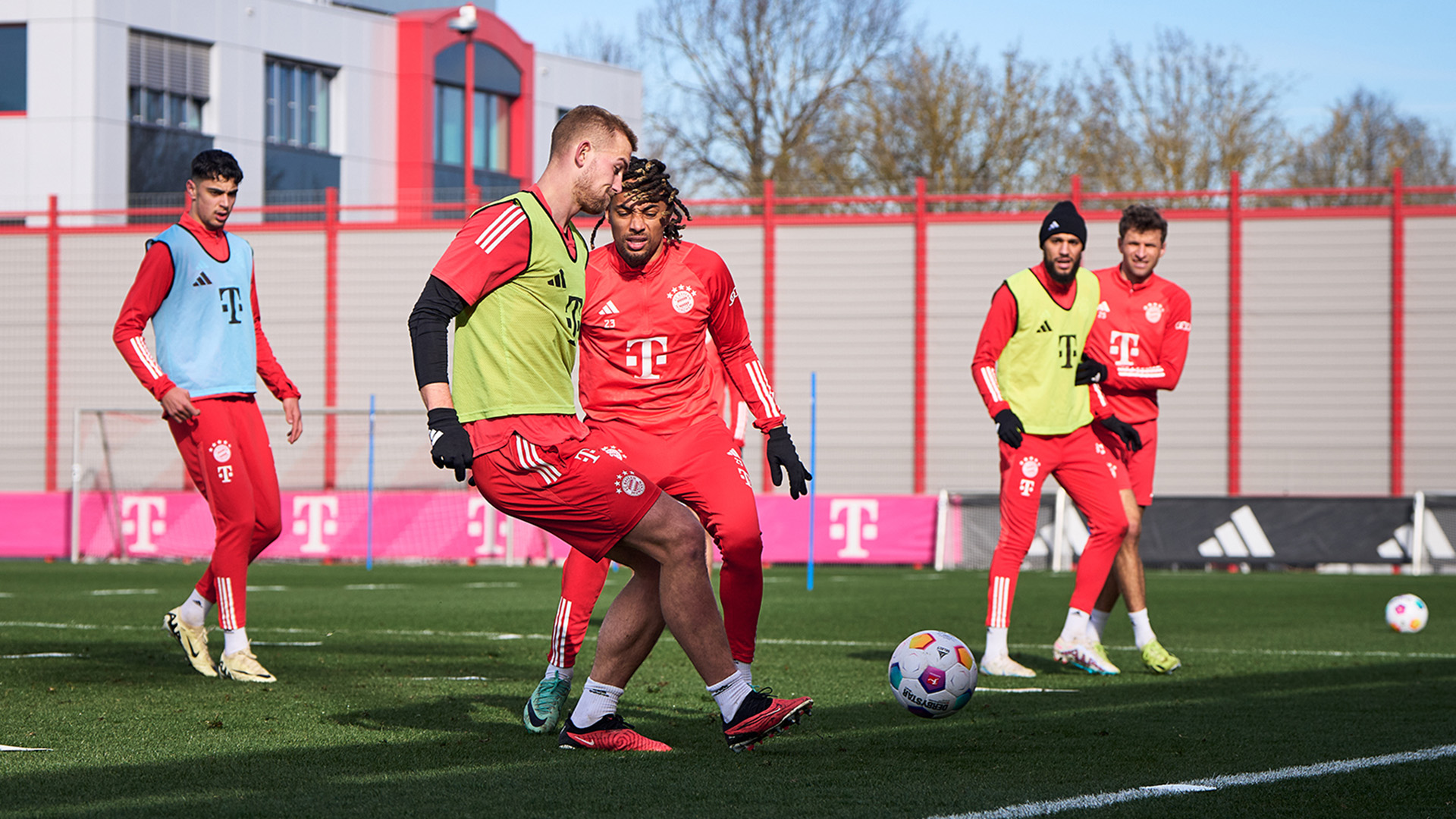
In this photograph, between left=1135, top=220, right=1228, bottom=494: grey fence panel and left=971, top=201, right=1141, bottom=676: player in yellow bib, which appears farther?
left=1135, top=220, right=1228, bottom=494: grey fence panel

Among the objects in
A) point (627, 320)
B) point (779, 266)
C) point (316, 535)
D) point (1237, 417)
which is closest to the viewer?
point (627, 320)

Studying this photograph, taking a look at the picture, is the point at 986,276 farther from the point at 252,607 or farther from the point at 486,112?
the point at 486,112

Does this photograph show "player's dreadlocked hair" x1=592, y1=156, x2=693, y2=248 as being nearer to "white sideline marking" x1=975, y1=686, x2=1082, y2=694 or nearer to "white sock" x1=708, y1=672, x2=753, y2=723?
"white sock" x1=708, y1=672, x2=753, y2=723

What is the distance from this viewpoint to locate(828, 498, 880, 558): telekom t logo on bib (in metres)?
20.1

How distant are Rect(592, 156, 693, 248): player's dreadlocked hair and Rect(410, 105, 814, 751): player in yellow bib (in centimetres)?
48

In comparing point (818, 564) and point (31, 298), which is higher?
point (31, 298)

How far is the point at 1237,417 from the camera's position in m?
22.6

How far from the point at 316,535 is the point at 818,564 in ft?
21.6

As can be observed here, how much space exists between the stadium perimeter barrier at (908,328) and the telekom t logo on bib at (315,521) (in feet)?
5.29

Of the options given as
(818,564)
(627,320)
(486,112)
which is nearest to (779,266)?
(818,564)

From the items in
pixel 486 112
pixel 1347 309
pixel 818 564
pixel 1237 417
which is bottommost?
pixel 818 564

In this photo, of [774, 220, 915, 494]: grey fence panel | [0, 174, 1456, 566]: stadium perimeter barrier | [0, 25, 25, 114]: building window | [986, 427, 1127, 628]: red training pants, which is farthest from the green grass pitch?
[0, 25, 25, 114]: building window

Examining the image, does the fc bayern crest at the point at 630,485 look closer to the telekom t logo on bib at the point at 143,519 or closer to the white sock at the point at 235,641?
the white sock at the point at 235,641

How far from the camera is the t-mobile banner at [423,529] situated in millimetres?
20125
